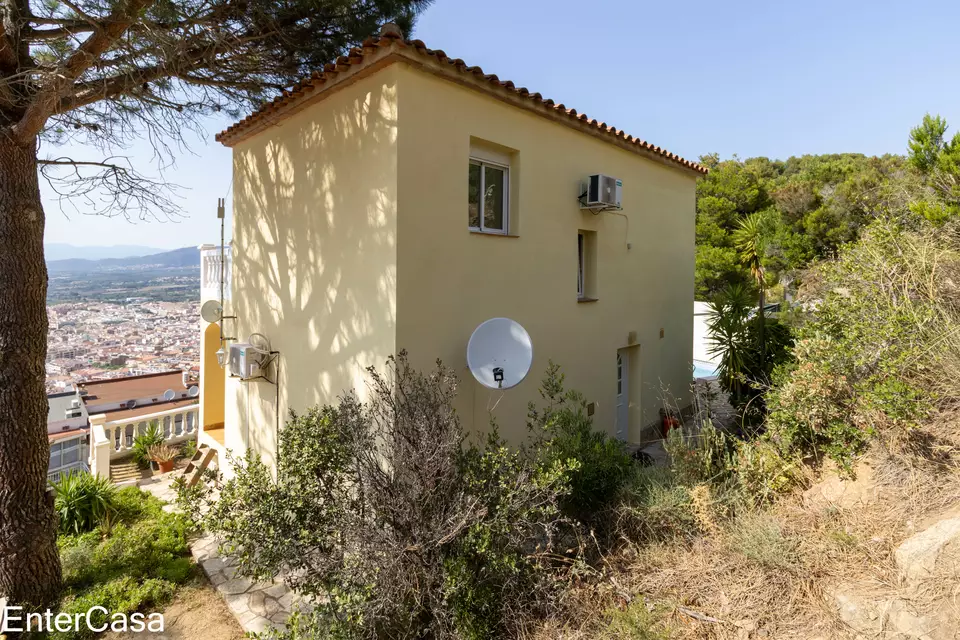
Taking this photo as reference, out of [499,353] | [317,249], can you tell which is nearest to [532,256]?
[499,353]

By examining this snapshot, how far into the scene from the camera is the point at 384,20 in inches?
326

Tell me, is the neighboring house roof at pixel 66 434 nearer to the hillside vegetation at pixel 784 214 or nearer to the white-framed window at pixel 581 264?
the white-framed window at pixel 581 264

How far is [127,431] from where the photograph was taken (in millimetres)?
14148

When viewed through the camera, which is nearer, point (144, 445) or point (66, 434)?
point (144, 445)

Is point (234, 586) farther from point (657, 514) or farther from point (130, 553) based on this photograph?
point (657, 514)

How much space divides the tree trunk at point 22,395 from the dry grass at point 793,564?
7.01 metres

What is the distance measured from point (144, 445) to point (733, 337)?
16.0 metres

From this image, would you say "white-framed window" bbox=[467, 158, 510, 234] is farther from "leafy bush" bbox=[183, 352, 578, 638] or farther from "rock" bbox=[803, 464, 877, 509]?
"rock" bbox=[803, 464, 877, 509]

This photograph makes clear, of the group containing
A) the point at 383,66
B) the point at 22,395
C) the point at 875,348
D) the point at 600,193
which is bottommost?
the point at 22,395

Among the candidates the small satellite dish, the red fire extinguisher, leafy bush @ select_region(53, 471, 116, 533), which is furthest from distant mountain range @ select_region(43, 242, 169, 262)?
the red fire extinguisher

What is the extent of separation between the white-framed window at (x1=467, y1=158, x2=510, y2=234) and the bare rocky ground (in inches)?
257

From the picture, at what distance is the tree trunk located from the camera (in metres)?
6.59

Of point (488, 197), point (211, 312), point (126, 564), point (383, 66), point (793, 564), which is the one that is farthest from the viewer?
point (211, 312)

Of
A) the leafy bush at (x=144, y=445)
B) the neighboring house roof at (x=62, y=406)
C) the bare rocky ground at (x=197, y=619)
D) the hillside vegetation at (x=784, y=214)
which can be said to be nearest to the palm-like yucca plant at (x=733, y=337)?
the hillside vegetation at (x=784, y=214)
